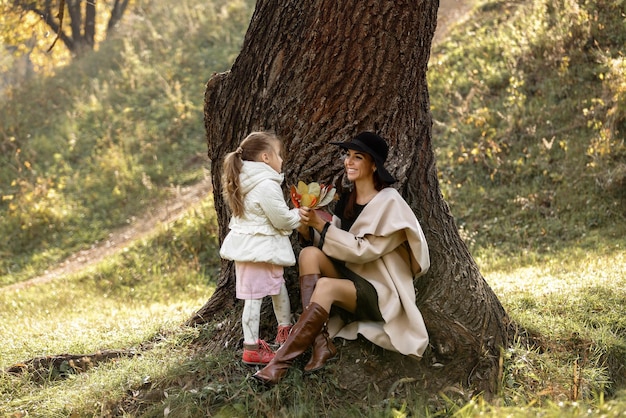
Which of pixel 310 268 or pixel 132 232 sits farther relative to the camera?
pixel 132 232

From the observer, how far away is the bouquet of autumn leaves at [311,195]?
4539mm

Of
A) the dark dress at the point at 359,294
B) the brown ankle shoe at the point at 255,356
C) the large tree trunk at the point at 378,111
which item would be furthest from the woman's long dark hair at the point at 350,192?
the brown ankle shoe at the point at 255,356

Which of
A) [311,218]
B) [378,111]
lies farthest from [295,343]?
[378,111]

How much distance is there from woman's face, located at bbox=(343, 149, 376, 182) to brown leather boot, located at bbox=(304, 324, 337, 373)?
101 cm

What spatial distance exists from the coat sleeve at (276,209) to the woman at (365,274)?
3.2 inches

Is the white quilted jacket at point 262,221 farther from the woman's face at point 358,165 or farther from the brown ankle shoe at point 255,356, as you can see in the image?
the brown ankle shoe at point 255,356

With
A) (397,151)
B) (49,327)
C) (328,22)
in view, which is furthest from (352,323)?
Result: (49,327)

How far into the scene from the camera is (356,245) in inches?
175

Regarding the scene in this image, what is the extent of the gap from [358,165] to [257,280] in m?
0.98

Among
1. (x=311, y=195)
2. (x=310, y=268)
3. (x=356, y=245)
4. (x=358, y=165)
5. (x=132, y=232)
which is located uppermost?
(x=358, y=165)

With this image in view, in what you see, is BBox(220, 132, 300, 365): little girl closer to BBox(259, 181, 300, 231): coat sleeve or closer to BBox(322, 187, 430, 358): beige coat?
BBox(259, 181, 300, 231): coat sleeve

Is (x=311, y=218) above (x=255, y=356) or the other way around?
above

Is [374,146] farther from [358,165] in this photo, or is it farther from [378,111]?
[378,111]

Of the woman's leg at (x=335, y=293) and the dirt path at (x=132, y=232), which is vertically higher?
the woman's leg at (x=335, y=293)
